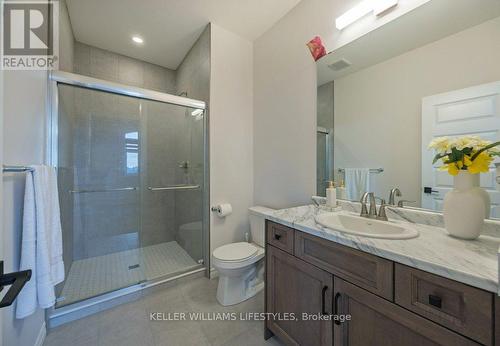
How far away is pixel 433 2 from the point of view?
43.0 inches

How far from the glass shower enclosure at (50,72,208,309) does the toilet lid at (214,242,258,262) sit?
0.47 metres

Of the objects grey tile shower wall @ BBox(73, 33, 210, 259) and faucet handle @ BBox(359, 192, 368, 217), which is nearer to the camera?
faucet handle @ BBox(359, 192, 368, 217)

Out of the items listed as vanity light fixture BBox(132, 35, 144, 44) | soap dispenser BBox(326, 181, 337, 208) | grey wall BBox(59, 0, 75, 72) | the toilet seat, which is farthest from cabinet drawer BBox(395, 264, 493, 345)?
vanity light fixture BBox(132, 35, 144, 44)

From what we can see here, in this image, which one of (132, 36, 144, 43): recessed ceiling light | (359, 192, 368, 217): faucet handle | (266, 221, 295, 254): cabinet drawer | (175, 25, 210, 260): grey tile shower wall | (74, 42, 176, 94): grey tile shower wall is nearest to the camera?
(266, 221, 295, 254): cabinet drawer

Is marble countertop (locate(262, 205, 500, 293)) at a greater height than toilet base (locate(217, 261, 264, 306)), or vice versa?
marble countertop (locate(262, 205, 500, 293))

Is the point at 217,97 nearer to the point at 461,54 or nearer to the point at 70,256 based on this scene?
the point at 461,54

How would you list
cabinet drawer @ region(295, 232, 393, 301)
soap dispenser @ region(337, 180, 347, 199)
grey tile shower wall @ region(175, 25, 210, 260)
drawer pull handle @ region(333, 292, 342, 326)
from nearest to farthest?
1. cabinet drawer @ region(295, 232, 393, 301)
2. drawer pull handle @ region(333, 292, 342, 326)
3. soap dispenser @ region(337, 180, 347, 199)
4. grey tile shower wall @ region(175, 25, 210, 260)

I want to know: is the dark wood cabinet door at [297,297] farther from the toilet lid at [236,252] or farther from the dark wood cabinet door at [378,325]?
the toilet lid at [236,252]

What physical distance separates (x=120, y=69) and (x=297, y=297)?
3303 millimetres

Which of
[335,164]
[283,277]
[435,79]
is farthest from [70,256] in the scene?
[435,79]

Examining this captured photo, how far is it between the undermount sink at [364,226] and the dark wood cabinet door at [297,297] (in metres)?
0.24

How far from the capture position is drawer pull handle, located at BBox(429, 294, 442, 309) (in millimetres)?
634

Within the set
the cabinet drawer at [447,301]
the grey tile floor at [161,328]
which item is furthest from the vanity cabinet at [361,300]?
the grey tile floor at [161,328]

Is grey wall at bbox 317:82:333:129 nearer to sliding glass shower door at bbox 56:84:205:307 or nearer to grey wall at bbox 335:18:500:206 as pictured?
grey wall at bbox 335:18:500:206
